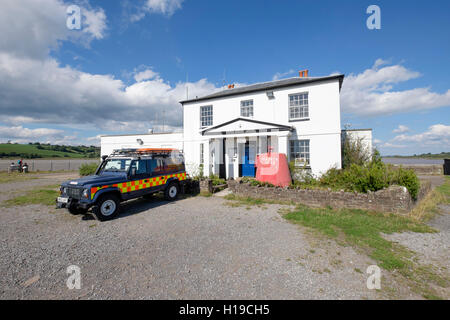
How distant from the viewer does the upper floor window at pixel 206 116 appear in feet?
44.9

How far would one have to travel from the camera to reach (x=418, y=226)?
17.3 ft

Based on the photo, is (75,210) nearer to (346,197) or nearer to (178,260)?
(178,260)

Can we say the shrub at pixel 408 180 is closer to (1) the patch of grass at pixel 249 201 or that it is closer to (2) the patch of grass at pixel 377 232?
(2) the patch of grass at pixel 377 232

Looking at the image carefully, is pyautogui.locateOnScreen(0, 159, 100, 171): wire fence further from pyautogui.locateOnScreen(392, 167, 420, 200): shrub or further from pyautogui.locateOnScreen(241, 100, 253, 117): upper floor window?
pyautogui.locateOnScreen(392, 167, 420, 200): shrub

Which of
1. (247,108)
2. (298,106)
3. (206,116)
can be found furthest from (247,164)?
(206,116)

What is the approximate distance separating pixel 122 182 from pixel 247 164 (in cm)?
732

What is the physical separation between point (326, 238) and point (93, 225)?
6247 millimetres

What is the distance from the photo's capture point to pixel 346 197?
6672 millimetres

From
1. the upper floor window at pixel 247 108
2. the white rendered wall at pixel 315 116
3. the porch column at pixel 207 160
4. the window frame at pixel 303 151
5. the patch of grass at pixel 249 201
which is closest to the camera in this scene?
the patch of grass at pixel 249 201

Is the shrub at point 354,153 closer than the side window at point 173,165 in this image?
No

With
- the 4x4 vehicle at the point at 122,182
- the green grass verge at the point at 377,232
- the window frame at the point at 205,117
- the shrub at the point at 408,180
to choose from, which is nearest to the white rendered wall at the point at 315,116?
the window frame at the point at 205,117

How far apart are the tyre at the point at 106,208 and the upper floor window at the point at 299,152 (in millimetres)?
8946
